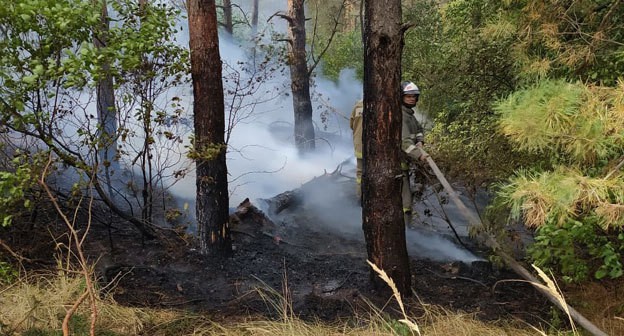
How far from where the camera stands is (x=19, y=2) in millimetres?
4234

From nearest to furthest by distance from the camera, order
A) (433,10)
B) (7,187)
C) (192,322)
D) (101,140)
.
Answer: (192,322)
(7,187)
(101,140)
(433,10)

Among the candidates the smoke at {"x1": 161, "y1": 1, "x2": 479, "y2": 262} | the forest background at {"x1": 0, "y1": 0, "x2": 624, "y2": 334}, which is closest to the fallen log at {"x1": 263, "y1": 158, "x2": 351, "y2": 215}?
the smoke at {"x1": 161, "y1": 1, "x2": 479, "y2": 262}

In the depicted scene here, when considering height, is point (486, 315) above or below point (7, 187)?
below

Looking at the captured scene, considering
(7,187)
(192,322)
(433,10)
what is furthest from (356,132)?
(433,10)

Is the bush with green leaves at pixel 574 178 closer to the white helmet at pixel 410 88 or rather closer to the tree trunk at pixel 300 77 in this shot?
the white helmet at pixel 410 88

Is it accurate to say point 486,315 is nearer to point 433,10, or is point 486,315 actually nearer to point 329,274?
point 329,274

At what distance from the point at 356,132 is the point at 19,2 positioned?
13.5ft

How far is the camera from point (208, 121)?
5664 millimetres

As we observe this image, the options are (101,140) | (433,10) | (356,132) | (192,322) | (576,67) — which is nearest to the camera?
(192,322)

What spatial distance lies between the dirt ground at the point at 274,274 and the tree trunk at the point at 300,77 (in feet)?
16.1

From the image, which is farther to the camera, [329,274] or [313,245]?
[313,245]

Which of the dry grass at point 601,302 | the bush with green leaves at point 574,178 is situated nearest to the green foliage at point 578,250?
the bush with green leaves at point 574,178

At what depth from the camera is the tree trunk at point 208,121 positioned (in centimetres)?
559

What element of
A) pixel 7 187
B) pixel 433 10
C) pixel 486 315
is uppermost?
pixel 433 10
